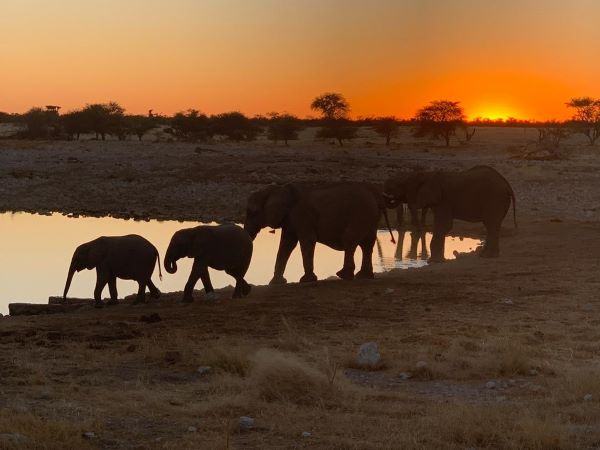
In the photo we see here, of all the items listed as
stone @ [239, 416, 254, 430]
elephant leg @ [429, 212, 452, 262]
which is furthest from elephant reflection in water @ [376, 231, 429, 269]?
stone @ [239, 416, 254, 430]

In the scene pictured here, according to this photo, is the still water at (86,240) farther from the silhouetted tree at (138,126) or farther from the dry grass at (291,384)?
the silhouetted tree at (138,126)

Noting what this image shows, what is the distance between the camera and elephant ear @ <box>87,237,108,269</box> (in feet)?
49.9

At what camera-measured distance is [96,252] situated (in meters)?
15.2

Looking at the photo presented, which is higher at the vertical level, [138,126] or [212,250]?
[138,126]

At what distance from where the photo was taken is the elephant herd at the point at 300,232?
49.6 feet

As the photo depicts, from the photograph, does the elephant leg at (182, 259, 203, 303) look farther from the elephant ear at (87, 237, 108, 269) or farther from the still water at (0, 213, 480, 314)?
the still water at (0, 213, 480, 314)

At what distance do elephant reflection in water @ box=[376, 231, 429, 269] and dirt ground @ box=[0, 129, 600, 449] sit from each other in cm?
227

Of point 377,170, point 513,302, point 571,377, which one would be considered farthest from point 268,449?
point 377,170

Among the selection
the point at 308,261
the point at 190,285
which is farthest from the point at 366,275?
the point at 190,285

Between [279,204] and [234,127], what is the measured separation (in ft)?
214

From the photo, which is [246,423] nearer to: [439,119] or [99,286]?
[99,286]

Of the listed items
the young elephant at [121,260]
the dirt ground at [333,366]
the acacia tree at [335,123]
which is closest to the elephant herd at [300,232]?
the young elephant at [121,260]

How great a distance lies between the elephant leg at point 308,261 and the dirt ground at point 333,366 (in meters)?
0.38

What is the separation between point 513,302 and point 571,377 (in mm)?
4892
